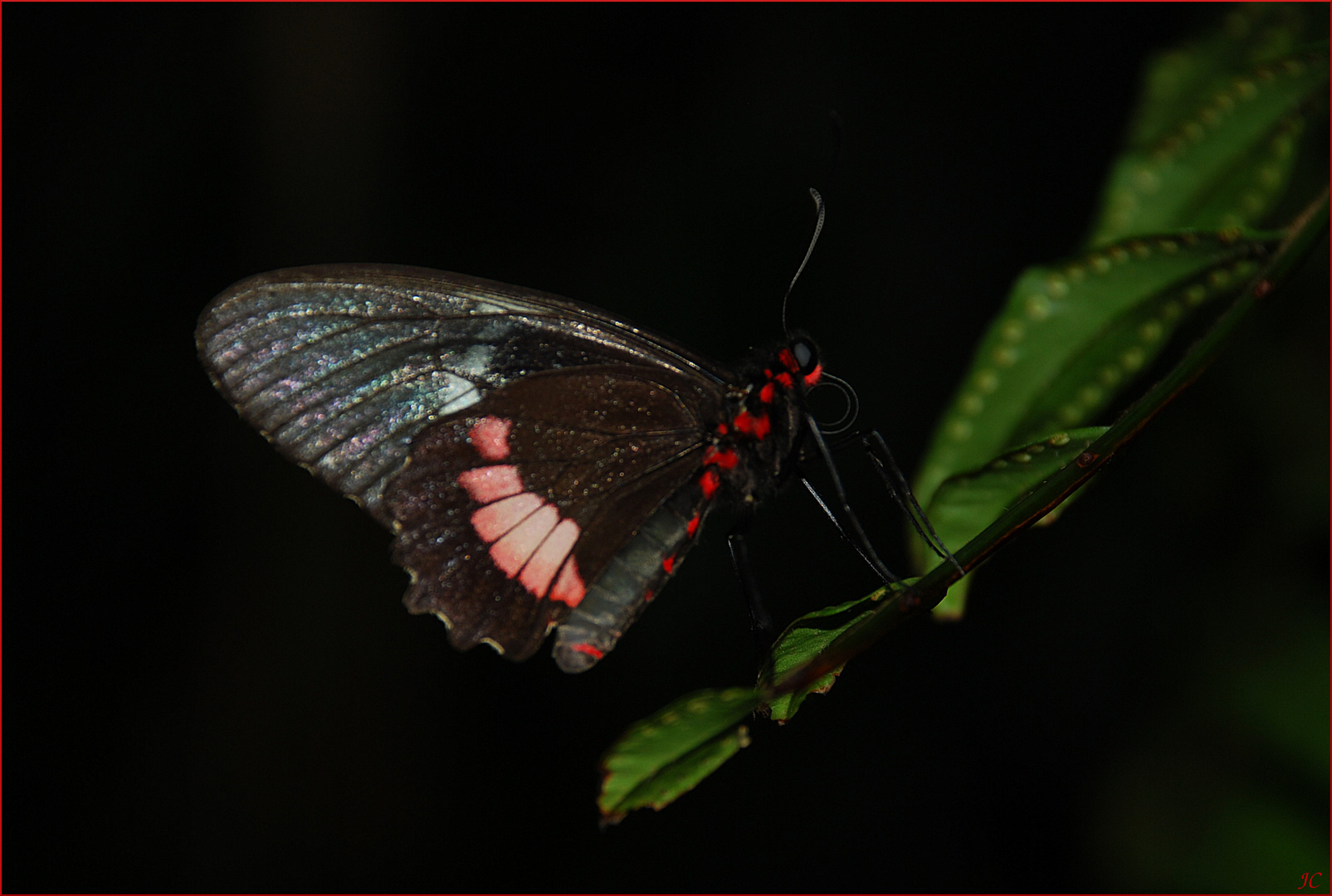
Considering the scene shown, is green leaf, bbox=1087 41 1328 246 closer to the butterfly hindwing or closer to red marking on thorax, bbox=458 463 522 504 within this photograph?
the butterfly hindwing

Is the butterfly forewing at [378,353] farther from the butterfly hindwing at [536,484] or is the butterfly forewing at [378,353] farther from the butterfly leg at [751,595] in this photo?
the butterfly leg at [751,595]

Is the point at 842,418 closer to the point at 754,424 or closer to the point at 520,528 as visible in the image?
the point at 754,424

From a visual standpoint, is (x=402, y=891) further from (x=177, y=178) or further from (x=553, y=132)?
(x=553, y=132)

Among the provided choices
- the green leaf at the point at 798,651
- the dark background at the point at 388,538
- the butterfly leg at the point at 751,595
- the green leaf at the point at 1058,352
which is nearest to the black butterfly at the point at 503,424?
the butterfly leg at the point at 751,595

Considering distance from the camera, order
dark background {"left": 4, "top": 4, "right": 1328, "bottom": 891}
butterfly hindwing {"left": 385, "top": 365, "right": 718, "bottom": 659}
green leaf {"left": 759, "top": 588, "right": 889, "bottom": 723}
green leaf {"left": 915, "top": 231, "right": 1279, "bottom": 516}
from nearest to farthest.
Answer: green leaf {"left": 759, "top": 588, "right": 889, "bottom": 723}
green leaf {"left": 915, "top": 231, "right": 1279, "bottom": 516}
butterfly hindwing {"left": 385, "top": 365, "right": 718, "bottom": 659}
dark background {"left": 4, "top": 4, "right": 1328, "bottom": 891}

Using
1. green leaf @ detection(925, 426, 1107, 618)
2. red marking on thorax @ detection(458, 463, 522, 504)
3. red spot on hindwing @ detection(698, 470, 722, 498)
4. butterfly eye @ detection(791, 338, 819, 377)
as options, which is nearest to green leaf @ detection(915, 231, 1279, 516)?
green leaf @ detection(925, 426, 1107, 618)

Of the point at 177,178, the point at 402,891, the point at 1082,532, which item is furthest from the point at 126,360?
the point at 1082,532
